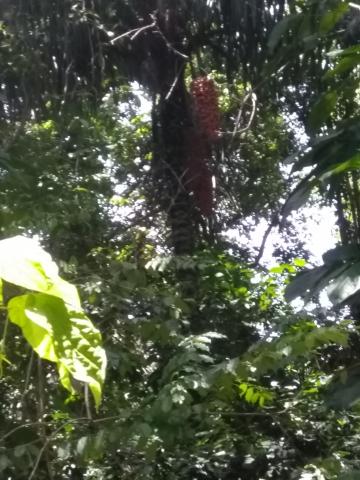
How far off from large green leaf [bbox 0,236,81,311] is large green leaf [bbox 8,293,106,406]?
0.01 m

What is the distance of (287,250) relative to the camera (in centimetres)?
727

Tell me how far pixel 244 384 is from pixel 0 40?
261cm

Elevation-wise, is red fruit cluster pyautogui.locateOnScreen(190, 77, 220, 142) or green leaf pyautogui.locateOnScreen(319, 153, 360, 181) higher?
red fruit cluster pyautogui.locateOnScreen(190, 77, 220, 142)

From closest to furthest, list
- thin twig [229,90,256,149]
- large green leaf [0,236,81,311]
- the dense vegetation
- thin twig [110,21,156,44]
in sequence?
large green leaf [0,236,81,311]
the dense vegetation
thin twig [110,21,156,44]
thin twig [229,90,256,149]

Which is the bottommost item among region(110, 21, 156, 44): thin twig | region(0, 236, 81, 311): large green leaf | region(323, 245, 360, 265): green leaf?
region(0, 236, 81, 311): large green leaf

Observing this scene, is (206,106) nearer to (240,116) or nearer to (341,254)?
(240,116)

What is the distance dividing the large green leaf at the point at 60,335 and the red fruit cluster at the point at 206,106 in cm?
417

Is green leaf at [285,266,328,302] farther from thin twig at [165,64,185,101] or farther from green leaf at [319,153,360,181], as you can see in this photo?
thin twig at [165,64,185,101]

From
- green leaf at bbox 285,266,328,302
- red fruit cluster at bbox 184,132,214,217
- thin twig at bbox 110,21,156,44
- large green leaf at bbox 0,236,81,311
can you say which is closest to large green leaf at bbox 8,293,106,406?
large green leaf at bbox 0,236,81,311

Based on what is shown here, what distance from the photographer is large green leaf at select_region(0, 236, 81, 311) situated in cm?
87

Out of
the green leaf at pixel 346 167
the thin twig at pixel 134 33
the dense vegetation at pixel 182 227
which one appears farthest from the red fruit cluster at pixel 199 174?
the green leaf at pixel 346 167

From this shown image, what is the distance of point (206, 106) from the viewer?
5.11 m

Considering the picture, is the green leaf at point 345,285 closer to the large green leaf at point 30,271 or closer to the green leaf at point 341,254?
the green leaf at point 341,254

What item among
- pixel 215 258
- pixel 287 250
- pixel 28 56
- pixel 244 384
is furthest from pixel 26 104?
pixel 287 250
